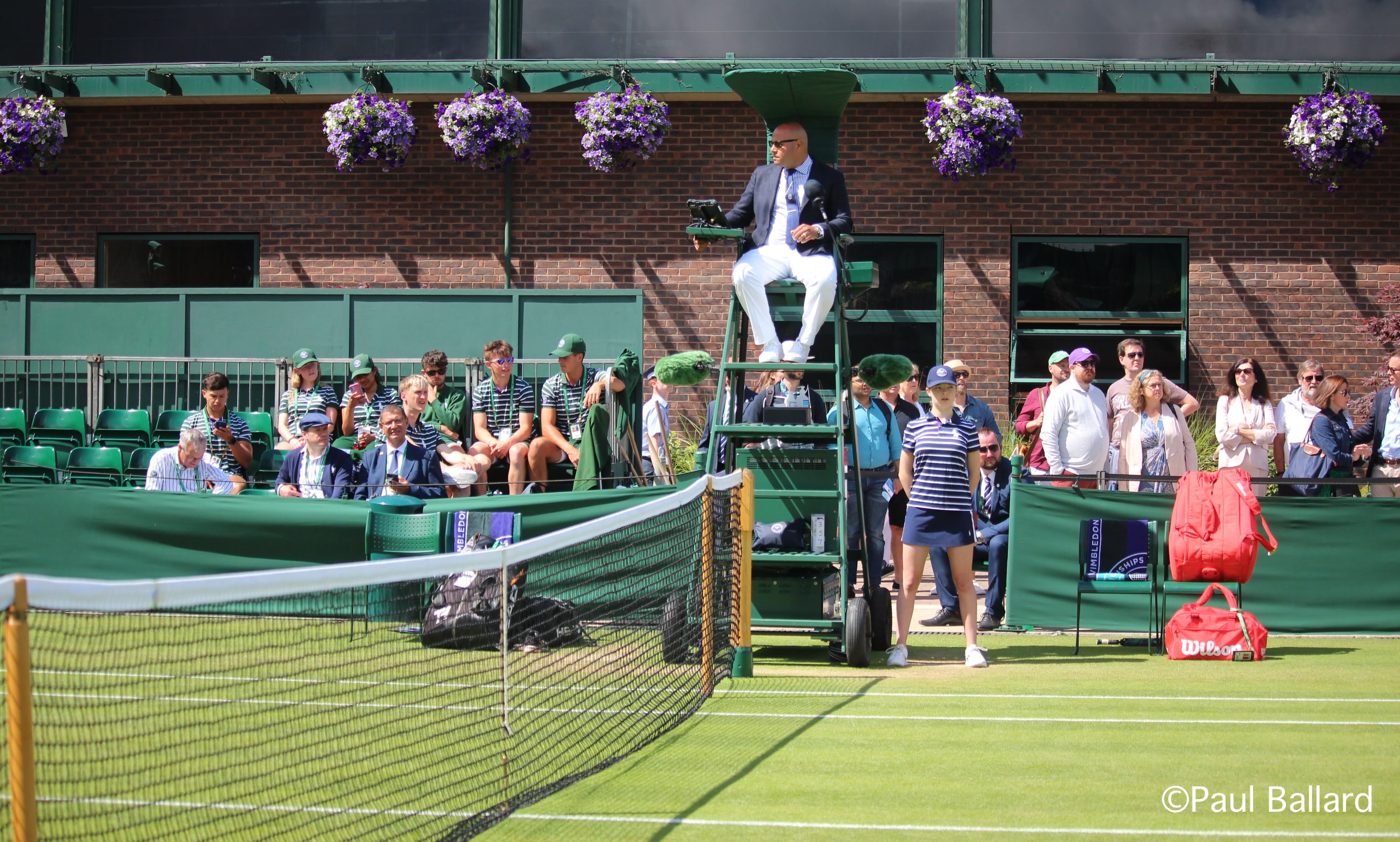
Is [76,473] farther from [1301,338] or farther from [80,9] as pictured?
[1301,338]

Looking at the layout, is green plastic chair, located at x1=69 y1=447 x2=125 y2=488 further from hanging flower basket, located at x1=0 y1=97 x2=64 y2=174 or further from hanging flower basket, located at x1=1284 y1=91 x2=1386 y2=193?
hanging flower basket, located at x1=1284 y1=91 x2=1386 y2=193

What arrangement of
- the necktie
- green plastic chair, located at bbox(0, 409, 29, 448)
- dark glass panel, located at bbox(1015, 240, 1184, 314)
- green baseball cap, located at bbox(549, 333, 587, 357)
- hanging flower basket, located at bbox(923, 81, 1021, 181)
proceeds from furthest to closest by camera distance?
1. dark glass panel, located at bbox(1015, 240, 1184, 314)
2. hanging flower basket, located at bbox(923, 81, 1021, 181)
3. green plastic chair, located at bbox(0, 409, 29, 448)
4. green baseball cap, located at bbox(549, 333, 587, 357)
5. the necktie

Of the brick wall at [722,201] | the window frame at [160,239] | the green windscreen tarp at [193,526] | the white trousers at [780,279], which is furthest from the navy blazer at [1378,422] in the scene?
the window frame at [160,239]

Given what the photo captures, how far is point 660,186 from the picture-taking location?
56.2ft

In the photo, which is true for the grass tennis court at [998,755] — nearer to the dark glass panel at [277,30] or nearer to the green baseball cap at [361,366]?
the green baseball cap at [361,366]

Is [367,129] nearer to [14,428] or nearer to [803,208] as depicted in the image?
[14,428]

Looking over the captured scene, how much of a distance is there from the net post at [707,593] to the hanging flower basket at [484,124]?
932cm

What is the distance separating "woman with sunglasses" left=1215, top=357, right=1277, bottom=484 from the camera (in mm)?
12203

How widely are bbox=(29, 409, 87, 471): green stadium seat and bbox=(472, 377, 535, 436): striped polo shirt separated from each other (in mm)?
5205

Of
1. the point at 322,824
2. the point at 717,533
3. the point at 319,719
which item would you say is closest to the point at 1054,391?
the point at 717,533

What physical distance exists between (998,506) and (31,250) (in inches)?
536

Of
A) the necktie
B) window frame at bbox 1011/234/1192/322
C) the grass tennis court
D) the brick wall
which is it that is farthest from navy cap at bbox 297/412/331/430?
window frame at bbox 1011/234/1192/322

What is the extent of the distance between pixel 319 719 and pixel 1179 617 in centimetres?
627

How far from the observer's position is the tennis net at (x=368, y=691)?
178 inches
